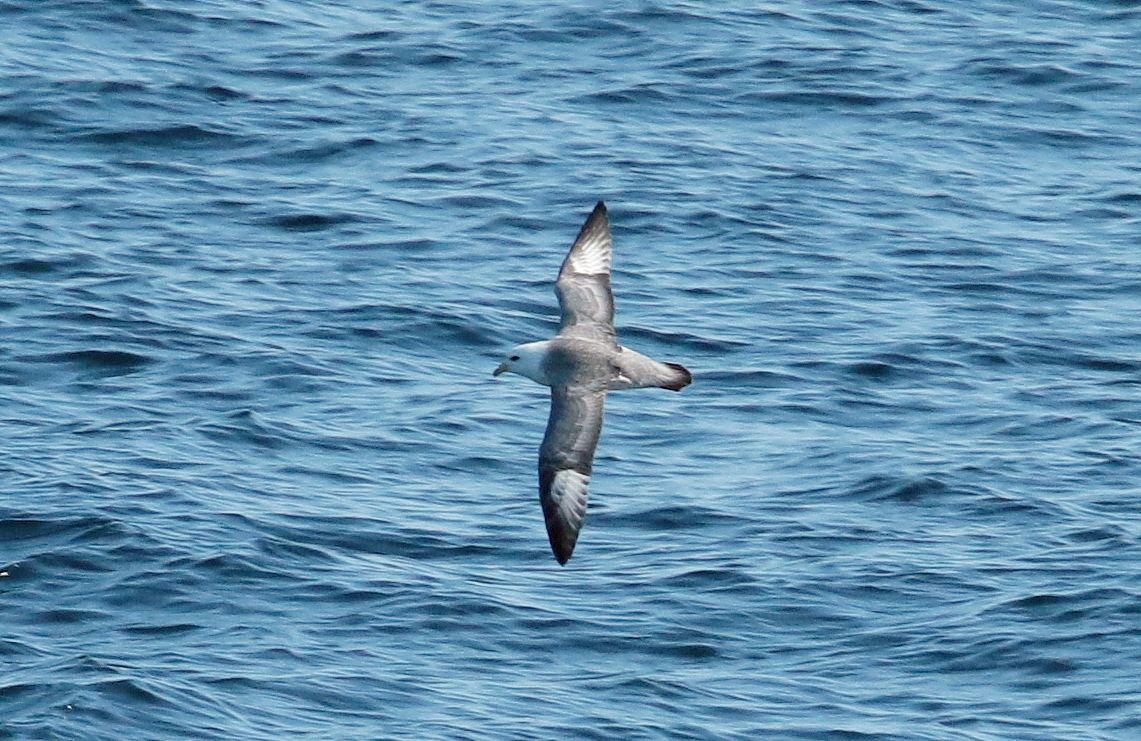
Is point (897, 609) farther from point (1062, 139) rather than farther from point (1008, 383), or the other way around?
point (1062, 139)

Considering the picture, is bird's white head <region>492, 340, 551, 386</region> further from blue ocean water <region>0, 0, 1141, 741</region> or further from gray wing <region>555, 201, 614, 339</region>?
blue ocean water <region>0, 0, 1141, 741</region>

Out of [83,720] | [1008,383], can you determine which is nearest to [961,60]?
[1008,383]

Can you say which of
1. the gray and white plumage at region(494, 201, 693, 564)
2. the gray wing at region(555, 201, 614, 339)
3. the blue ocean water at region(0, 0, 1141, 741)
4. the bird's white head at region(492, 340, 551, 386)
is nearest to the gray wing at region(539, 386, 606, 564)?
the gray and white plumage at region(494, 201, 693, 564)

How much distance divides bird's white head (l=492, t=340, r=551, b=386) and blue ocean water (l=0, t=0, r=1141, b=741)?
157cm

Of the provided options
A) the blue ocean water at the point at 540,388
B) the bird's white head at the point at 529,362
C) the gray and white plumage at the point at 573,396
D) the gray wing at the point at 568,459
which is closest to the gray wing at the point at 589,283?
the gray and white plumage at the point at 573,396

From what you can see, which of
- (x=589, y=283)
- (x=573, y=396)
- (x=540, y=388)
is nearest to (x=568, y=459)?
(x=573, y=396)

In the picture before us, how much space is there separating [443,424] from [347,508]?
112 cm

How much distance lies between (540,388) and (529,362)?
12.6 feet

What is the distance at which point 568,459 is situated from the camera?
32.7ft

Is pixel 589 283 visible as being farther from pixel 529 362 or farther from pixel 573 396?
pixel 573 396

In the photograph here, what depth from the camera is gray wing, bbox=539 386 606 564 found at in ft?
32.4

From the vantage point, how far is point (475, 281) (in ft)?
48.8

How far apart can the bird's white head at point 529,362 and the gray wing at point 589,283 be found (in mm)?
615

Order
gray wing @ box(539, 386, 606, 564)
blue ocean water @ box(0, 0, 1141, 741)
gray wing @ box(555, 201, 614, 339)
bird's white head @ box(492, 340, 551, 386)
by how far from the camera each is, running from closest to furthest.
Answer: gray wing @ box(539, 386, 606, 564), bird's white head @ box(492, 340, 551, 386), blue ocean water @ box(0, 0, 1141, 741), gray wing @ box(555, 201, 614, 339)
